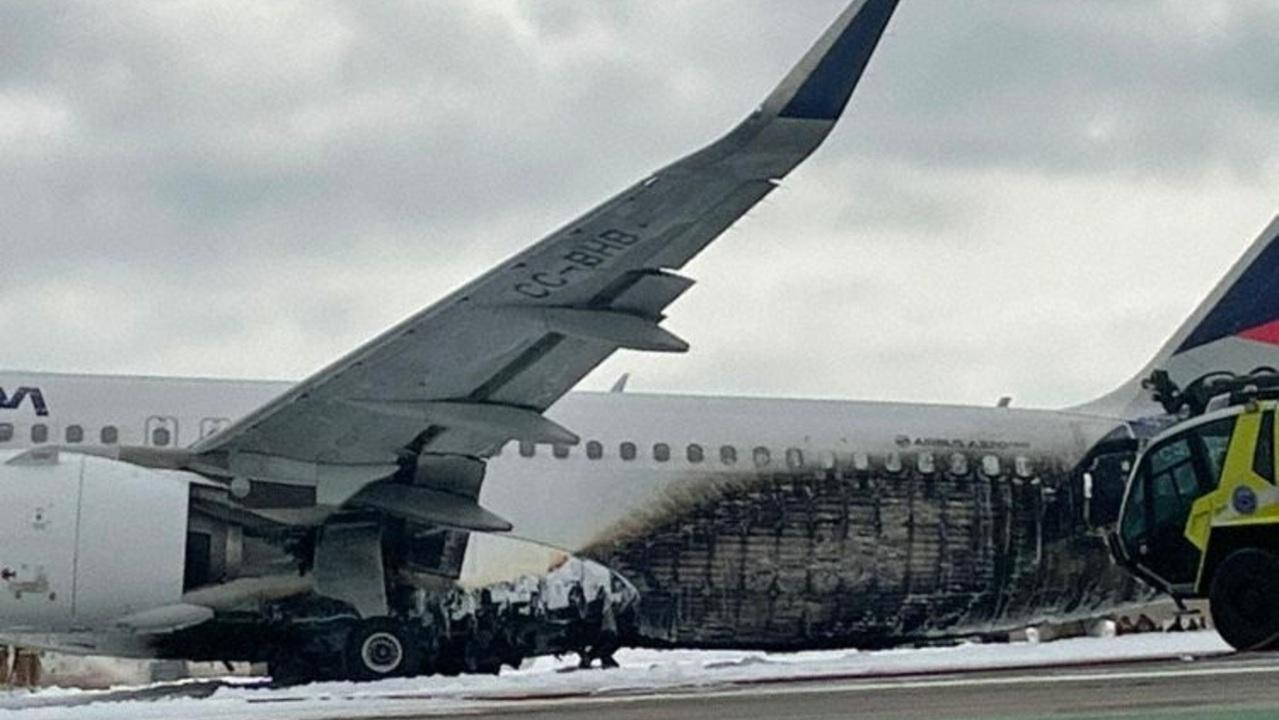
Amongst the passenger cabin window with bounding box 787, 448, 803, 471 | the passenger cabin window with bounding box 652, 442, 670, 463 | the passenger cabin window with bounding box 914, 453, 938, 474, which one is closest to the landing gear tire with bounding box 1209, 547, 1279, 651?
the passenger cabin window with bounding box 914, 453, 938, 474

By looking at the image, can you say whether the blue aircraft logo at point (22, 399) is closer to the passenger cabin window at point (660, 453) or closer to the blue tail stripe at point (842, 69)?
the passenger cabin window at point (660, 453)

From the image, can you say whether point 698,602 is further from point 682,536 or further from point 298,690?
point 298,690

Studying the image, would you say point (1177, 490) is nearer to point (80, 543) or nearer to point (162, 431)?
point (162, 431)

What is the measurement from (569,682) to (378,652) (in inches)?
77.6

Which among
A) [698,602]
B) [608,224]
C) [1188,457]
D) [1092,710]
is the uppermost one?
[608,224]

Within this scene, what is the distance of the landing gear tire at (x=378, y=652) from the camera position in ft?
62.1

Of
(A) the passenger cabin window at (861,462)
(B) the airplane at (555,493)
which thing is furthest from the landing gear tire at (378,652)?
(A) the passenger cabin window at (861,462)

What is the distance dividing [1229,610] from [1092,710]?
803 cm

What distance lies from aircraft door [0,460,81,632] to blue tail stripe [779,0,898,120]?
272 inches

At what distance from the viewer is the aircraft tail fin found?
24422 millimetres

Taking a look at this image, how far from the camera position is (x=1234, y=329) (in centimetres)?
2458

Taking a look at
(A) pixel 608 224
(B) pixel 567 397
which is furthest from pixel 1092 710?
(B) pixel 567 397

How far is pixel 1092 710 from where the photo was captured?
39.8 feet

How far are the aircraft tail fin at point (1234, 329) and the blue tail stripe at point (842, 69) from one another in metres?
10.2
